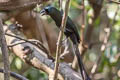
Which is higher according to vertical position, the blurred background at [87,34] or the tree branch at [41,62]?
the tree branch at [41,62]

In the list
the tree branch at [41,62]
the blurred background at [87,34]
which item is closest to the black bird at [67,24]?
the tree branch at [41,62]

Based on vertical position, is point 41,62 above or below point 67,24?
below

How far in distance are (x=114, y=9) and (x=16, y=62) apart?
27.8 inches

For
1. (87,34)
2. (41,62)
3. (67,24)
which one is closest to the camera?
(67,24)

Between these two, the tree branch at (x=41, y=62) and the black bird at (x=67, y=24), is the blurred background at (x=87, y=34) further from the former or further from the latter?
the black bird at (x=67, y=24)

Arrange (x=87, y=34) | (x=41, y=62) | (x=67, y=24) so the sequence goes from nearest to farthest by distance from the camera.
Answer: (x=67, y=24) < (x=41, y=62) < (x=87, y=34)

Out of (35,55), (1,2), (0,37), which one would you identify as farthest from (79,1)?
(0,37)

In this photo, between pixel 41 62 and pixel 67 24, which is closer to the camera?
pixel 67 24

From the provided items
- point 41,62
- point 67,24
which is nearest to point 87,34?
point 41,62

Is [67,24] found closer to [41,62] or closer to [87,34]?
[41,62]

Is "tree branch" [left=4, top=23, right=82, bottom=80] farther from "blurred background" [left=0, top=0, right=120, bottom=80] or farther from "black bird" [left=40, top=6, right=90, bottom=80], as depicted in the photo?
"blurred background" [left=0, top=0, right=120, bottom=80]

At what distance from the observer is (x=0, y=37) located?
87cm

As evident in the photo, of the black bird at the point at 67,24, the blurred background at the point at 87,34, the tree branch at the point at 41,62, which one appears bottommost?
the blurred background at the point at 87,34

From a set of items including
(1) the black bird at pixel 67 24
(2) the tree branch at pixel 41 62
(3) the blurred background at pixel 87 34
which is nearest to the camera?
(1) the black bird at pixel 67 24
